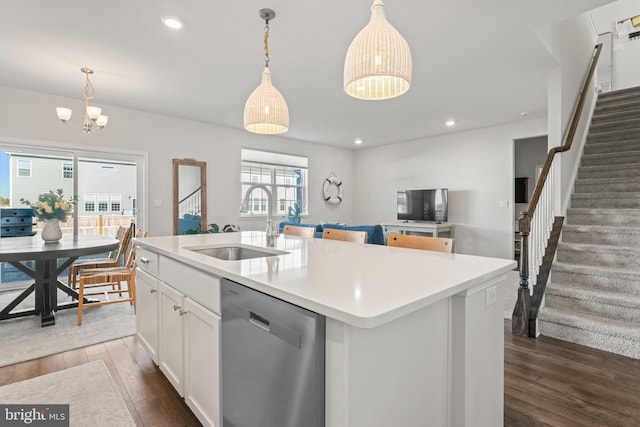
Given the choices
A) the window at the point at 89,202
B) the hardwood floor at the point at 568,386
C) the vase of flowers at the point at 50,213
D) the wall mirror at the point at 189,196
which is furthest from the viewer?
the wall mirror at the point at 189,196

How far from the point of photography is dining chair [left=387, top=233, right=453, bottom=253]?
1806 millimetres

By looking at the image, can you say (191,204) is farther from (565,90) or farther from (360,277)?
(565,90)

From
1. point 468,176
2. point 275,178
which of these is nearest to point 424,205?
point 468,176

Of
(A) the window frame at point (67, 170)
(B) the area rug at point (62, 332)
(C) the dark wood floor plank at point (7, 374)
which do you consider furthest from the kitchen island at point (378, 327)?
(A) the window frame at point (67, 170)

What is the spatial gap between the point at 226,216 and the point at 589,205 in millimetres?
5391

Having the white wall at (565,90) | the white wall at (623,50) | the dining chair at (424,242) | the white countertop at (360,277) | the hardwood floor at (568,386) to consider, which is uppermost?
the white wall at (623,50)

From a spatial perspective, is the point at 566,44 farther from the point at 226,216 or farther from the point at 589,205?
the point at 226,216

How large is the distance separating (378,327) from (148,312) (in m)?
1.86

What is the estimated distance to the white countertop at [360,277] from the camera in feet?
2.83

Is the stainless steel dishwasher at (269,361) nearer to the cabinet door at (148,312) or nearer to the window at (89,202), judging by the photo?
the cabinet door at (148,312)

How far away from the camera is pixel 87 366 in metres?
2.21

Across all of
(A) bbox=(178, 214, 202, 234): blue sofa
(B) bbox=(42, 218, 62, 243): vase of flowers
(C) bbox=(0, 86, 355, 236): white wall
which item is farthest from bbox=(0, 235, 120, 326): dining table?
(A) bbox=(178, 214, 202, 234): blue sofa

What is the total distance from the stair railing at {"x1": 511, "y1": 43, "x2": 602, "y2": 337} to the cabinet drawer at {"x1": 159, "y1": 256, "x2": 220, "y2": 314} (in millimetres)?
2539

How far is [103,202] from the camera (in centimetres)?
482
